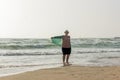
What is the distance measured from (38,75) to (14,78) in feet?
3.00

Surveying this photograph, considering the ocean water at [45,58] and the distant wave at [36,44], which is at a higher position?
the ocean water at [45,58]

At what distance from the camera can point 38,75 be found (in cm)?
1275

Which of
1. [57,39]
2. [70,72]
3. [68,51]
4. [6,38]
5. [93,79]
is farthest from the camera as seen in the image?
[6,38]

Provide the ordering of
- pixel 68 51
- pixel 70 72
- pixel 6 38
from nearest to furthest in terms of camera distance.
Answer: pixel 70 72, pixel 68 51, pixel 6 38

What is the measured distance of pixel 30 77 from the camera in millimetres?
12375

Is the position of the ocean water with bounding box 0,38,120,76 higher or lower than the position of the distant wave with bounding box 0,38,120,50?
higher

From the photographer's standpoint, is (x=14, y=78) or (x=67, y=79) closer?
(x=67, y=79)

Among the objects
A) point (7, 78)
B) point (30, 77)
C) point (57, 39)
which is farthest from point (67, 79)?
point (57, 39)

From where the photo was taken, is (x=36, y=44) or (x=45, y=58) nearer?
(x=45, y=58)

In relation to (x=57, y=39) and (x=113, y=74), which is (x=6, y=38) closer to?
(x=57, y=39)

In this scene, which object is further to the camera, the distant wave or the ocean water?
the distant wave

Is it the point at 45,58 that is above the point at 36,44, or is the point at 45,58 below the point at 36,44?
above

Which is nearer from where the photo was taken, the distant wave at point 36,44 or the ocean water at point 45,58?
the ocean water at point 45,58

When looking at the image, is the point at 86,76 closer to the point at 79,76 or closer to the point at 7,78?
the point at 79,76
